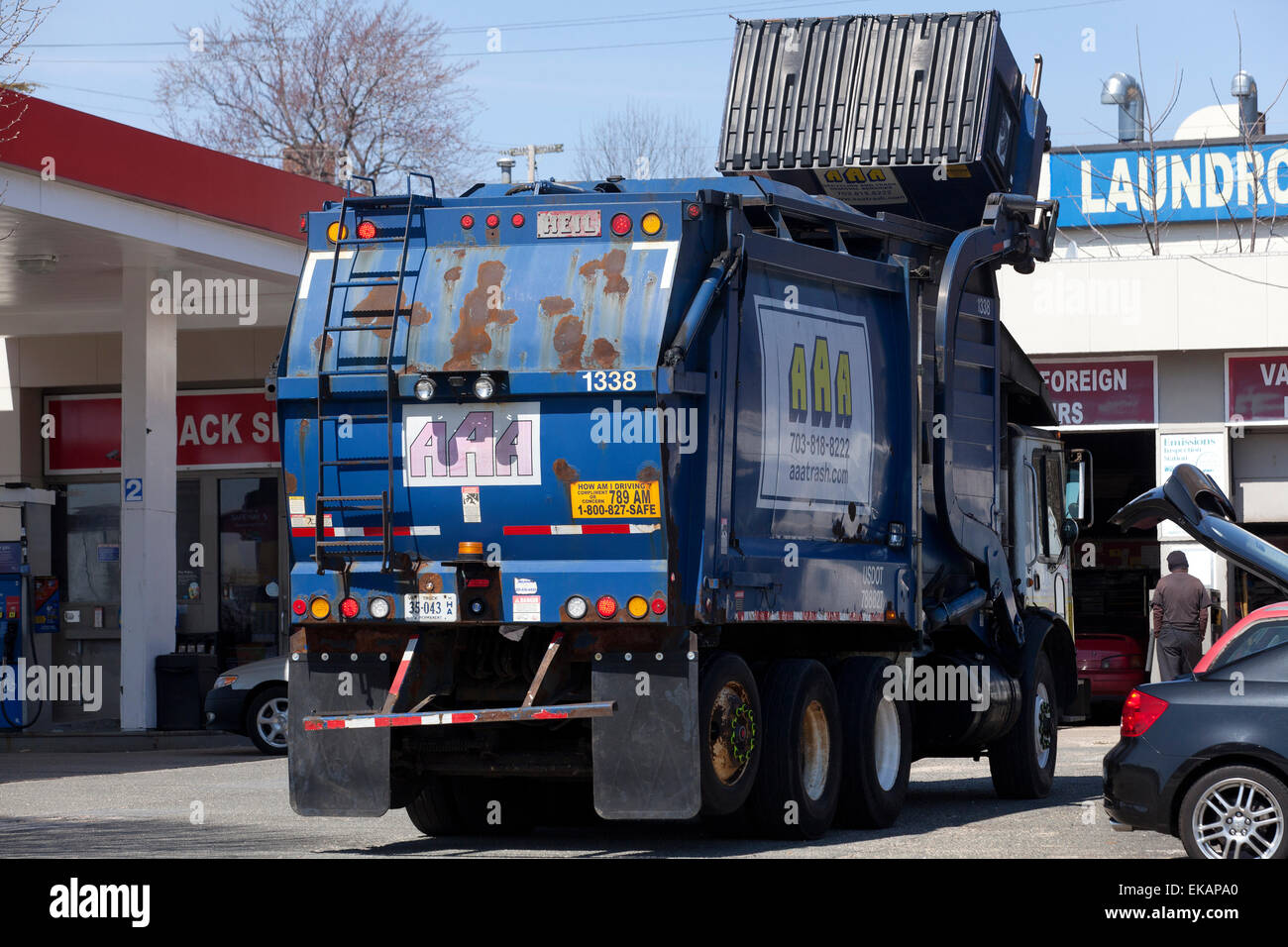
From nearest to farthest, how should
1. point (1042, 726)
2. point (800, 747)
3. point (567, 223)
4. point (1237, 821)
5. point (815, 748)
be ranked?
point (1237, 821), point (567, 223), point (800, 747), point (815, 748), point (1042, 726)

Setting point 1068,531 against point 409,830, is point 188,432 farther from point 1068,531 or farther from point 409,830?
A: point 409,830

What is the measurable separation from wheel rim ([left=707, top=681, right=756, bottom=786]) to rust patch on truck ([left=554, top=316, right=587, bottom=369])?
78.3 inches

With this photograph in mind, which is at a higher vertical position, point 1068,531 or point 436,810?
point 1068,531

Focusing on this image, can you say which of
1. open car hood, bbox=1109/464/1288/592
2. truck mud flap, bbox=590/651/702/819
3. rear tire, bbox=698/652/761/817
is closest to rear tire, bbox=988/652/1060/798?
open car hood, bbox=1109/464/1288/592

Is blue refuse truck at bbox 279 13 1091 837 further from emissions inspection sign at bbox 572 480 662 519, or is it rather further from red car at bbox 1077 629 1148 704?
red car at bbox 1077 629 1148 704

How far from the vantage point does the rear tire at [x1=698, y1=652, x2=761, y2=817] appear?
10133 millimetres

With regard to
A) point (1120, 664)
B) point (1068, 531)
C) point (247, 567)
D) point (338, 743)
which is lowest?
point (1120, 664)

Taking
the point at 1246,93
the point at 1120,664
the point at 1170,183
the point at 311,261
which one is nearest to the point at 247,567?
the point at 1120,664

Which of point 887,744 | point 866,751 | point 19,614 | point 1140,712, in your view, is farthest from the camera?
point 19,614

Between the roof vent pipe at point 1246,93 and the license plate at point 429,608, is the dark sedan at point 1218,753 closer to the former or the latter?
the license plate at point 429,608

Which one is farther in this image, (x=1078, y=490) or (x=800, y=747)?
(x=1078, y=490)

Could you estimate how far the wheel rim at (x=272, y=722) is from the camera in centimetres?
1906

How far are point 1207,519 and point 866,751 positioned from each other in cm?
251

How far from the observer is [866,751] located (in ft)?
38.1
